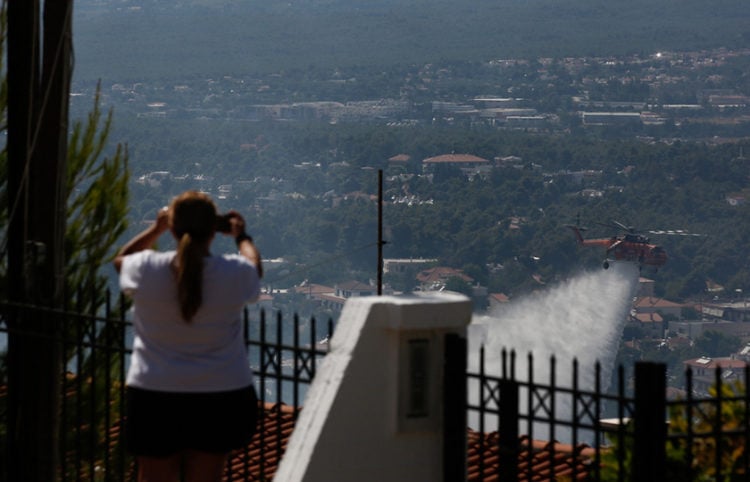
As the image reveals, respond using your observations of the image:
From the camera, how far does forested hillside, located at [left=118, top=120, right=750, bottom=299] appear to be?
137 meters

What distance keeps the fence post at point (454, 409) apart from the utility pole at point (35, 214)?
205 cm

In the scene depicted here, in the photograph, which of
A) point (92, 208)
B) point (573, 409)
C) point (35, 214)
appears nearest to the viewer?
point (573, 409)

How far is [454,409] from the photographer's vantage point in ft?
16.5

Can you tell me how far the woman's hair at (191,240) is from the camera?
13.9 feet

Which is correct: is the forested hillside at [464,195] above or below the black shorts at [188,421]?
below

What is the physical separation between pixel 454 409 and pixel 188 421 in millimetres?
1081

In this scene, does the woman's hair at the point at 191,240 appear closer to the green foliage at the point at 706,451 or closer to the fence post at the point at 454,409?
the fence post at the point at 454,409

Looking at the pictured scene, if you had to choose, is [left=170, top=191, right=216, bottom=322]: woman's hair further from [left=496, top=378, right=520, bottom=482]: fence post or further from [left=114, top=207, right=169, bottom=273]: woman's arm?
[left=496, top=378, right=520, bottom=482]: fence post

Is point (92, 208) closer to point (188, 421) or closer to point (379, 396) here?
point (379, 396)

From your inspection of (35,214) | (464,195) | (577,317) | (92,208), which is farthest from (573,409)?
(464,195)

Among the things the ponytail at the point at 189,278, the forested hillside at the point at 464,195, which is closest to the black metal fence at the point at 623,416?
the ponytail at the point at 189,278

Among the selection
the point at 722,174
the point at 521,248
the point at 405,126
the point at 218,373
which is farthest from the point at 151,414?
the point at 405,126

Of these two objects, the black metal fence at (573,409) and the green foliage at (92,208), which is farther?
the green foliage at (92,208)

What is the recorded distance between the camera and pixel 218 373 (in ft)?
14.3
